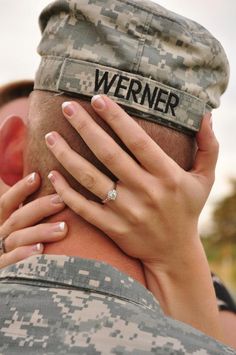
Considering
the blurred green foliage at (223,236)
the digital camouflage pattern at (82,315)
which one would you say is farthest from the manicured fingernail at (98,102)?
the blurred green foliage at (223,236)

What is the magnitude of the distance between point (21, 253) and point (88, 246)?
0.32 metres

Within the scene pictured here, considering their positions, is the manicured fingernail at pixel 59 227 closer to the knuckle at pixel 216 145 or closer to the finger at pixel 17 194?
the finger at pixel 17 194

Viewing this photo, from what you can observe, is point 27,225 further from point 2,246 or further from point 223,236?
point 223,236

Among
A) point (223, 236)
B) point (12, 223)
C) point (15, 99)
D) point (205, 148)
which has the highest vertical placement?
point (205, 148)

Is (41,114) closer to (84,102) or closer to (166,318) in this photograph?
(84,102)

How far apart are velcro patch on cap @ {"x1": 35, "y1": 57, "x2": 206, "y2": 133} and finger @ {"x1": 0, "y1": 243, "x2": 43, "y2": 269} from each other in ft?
1.63

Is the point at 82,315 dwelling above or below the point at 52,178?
below

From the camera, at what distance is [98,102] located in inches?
82.8

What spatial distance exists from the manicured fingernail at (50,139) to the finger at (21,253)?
306 mm

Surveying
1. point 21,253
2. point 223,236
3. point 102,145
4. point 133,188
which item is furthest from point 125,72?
point 223,236

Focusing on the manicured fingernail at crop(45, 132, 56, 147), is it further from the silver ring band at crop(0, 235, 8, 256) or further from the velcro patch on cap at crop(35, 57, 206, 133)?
the silver ring band at crop(0, 235, 8, 256)

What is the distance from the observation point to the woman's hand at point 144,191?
6.86ft

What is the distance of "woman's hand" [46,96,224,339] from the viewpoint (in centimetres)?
209

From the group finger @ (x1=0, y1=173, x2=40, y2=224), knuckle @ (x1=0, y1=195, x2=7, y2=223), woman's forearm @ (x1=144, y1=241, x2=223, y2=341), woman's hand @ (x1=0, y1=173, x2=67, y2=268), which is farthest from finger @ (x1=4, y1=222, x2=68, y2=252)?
woman's forearm @ (x1=144, y1=241, x2=223, y2=341)
